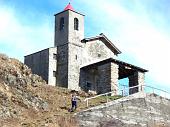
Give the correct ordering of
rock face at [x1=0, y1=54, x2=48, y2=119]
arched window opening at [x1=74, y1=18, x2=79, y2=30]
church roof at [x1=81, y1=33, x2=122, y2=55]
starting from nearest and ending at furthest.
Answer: rock face at [x1=0, y1=54, x2=48, y2=119]
arched window opening at [x1=74, y1=18, x2=79, y2=30]
church roof at [x1=81, y1=33, x2=122, y2=55]

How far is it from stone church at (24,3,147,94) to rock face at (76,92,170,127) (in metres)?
7.17

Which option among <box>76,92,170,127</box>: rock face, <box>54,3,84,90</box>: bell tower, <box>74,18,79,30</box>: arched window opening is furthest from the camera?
<box>74,18,79,30</box>: arched window opening

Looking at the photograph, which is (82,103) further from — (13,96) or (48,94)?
(13,96)

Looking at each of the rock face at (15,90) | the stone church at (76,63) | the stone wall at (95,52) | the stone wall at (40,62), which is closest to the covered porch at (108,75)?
the stone church at (76,63)

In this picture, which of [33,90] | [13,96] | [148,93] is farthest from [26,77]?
[148,93]

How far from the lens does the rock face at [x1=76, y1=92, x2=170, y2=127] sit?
3731 cm

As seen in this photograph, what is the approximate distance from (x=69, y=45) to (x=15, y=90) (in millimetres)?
18076

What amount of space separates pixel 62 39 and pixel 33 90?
17.1 meters

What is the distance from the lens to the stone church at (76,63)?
52438mm

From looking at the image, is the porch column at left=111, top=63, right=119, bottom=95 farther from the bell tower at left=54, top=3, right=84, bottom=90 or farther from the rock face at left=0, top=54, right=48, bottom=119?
the rock face at left=0, top=54, right=48, bottom=119

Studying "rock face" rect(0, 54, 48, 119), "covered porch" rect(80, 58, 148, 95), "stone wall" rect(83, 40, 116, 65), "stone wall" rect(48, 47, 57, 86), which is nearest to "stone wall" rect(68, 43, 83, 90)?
"covered porch" rect(80, 58, 148, 95)

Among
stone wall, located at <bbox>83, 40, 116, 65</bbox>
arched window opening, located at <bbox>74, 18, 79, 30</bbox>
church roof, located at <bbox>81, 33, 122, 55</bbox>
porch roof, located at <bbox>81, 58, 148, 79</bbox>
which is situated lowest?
porch roof, located at <bbox>81, 58, 148, 79</bbox>

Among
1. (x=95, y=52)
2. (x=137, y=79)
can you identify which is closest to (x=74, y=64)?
(x=95, y=52)

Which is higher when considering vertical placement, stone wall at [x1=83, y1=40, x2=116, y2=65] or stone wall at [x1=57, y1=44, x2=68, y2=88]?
stone wall at [x1=83, y1=40, x2=116, y2=65]
